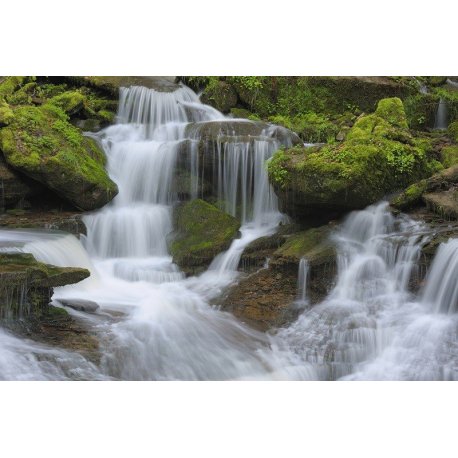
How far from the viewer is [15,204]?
32.4 feet

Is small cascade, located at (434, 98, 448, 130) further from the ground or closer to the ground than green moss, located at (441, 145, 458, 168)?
further from the ground

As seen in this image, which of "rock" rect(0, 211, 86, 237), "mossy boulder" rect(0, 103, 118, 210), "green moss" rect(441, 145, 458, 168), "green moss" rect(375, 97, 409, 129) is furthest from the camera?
"green moss" rect(375, 97, 409, 129)

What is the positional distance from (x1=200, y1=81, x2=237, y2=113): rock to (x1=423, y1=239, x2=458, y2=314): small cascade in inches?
283

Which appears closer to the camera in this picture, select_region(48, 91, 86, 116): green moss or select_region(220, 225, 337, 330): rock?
select_region(220, 225, 337, 330): rock

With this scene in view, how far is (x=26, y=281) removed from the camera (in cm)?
670

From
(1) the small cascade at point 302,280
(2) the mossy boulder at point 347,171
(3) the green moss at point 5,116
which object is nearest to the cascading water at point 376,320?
(1) the small cascade at point 302,280

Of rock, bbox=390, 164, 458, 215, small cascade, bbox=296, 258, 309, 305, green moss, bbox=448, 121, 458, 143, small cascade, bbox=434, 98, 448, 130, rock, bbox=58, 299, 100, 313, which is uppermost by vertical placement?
small cascade, bbox=434, 98, 448, 130

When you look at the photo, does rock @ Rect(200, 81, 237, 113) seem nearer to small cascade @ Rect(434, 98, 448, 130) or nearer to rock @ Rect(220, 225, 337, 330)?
small cascade @ Rect(434, 98, 448, 130)

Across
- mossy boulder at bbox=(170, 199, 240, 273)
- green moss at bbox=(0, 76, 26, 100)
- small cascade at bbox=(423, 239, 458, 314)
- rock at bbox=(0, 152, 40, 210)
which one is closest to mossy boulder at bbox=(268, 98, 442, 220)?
mossy boulder at bbox=(170, 199, 240, 273)

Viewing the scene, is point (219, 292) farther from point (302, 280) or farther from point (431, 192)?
point (431, 192)

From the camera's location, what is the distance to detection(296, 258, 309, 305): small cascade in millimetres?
7793

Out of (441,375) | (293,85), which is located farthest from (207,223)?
(293,85)

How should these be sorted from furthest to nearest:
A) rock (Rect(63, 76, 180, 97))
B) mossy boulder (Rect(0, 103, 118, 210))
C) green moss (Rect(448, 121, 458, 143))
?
rock (Rect(63, 76, 180, 97)) < green moss (Rect(448, 121, 458, 143)) < mossy boulder (Rect(0, 103, 118, 210))

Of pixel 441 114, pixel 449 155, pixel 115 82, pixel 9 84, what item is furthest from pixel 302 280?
pixel 9 84
